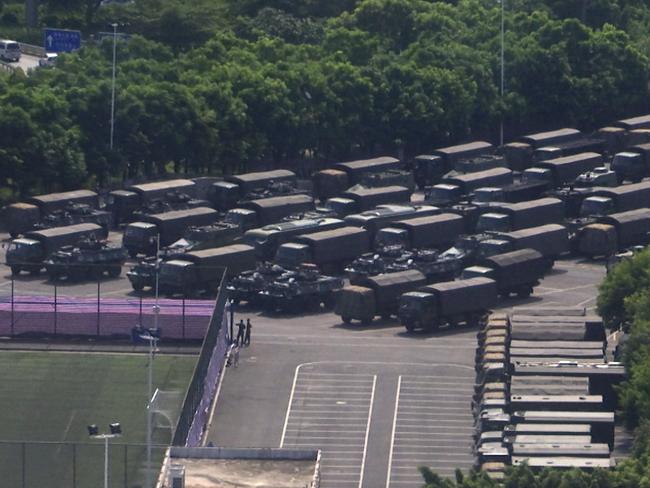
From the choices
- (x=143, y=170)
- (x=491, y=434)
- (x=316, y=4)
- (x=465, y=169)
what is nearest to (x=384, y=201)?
(x=465, y=169)

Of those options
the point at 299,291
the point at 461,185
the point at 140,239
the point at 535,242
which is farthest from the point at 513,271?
the point at 461,185

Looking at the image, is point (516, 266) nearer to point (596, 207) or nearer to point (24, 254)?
point (596, 207)

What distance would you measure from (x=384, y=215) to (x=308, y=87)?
22893 mm

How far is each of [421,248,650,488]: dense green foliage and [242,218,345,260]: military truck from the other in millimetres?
18756

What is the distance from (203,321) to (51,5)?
8131 centimetres

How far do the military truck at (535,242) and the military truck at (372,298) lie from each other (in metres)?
7.58

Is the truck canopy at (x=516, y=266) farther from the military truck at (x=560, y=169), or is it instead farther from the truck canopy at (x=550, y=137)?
the truck canopy at (x=550, y=137)

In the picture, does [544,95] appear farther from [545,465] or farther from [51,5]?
[545,465]

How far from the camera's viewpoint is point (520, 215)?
103m

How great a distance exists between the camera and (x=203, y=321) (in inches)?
3361

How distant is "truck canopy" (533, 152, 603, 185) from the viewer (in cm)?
11550

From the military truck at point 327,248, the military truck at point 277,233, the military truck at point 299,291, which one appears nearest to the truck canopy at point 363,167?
the military truck at point 277,233

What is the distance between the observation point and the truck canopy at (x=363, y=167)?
379ft

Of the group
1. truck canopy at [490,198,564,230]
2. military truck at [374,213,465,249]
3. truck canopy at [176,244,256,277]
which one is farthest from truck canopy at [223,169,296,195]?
truck canopy at [176,244,256,277]
